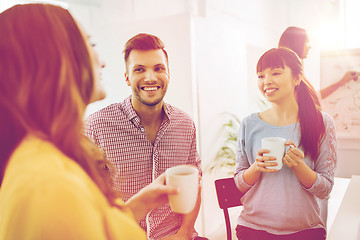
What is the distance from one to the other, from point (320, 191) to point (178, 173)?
0.73 metres

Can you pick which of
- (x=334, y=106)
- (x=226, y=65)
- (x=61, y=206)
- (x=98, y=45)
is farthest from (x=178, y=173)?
(x=334, y=106)

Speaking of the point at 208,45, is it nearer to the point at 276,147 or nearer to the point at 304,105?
the point at 304,105

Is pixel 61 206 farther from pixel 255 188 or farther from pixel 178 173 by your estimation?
pixel 255 188

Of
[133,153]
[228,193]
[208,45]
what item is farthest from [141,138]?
[208,45]

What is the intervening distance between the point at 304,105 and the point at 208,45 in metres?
1.31

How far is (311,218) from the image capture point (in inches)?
49.1

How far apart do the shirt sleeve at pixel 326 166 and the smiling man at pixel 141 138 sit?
1.61 ft

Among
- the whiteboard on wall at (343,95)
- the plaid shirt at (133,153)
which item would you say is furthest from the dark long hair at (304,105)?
the whiteboard on wall at (343,95)

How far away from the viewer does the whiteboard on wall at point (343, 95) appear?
269cm

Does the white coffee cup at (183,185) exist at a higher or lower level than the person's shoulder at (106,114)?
lower

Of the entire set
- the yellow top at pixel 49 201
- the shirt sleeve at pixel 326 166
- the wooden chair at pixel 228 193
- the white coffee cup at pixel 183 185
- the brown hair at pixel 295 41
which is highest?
the brown hair at pixel 295 41

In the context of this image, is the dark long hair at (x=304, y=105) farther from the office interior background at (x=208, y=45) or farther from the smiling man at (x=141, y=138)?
the office interior background at (x=208, y=45)

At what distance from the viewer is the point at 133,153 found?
4.46 feet

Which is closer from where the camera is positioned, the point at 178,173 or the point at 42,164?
the point at 42,164
